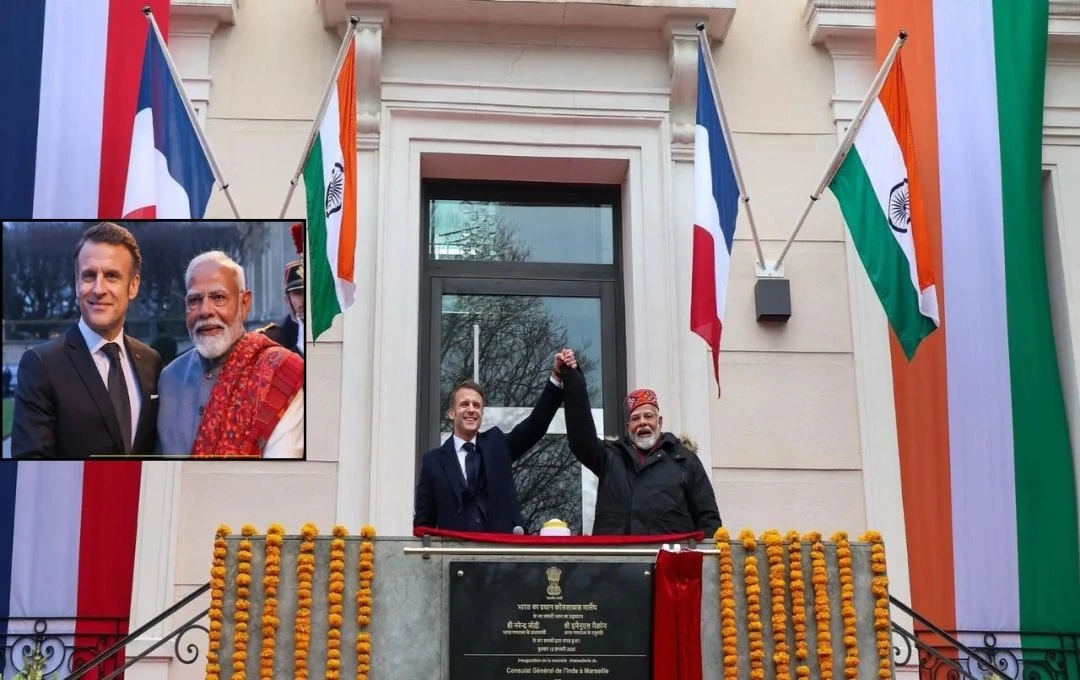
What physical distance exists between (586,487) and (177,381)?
317 centimetres

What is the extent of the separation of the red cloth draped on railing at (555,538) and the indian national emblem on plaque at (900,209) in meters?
2.69

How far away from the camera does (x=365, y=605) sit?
267 inches

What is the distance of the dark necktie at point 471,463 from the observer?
7656 mm

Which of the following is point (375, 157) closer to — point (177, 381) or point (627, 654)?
point (177, 381)

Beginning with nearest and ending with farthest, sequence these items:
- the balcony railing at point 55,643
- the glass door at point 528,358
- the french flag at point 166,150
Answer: the balcony railing at point 55,643
the french flag at point 166,150
the glass door at point 528,358

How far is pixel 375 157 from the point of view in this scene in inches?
388

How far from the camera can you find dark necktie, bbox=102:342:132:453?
7.69 m

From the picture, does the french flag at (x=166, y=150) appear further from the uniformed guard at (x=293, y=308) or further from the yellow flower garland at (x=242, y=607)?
the yellow flower garland at (x=242, y=607)

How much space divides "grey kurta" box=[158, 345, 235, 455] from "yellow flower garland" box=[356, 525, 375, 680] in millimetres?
1308

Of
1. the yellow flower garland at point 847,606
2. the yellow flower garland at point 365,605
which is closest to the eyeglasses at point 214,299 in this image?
the yellow flower garland at point 365,605

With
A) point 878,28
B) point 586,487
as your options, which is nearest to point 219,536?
point 586,487

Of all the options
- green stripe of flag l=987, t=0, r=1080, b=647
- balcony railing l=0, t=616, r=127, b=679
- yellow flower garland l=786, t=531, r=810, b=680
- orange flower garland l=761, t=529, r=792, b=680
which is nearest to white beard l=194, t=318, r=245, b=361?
balcony railing l=0, t=616, r=127, b=679

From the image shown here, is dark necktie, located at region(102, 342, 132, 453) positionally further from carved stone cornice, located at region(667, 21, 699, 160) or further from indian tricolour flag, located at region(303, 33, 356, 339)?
carved stone cornice, located at region(667, 21, 699, 160)

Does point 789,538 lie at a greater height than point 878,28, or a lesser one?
lesser
